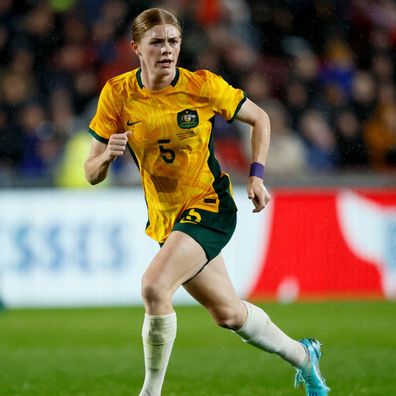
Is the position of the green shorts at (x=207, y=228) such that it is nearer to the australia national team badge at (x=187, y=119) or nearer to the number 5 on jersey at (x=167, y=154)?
the number 5 on jersey at (x=167, y=154)

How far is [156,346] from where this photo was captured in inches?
210

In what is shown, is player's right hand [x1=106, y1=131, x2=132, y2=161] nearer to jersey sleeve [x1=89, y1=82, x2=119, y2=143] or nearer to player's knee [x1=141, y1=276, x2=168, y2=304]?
jersey sleeve [x1=89, y1=82, x2=119, y2=143]

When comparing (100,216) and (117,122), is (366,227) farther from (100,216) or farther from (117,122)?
(117,122)

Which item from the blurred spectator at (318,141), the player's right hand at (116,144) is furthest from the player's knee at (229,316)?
the blurred spectator at (318,141)

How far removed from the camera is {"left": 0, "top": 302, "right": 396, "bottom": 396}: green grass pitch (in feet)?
21.7

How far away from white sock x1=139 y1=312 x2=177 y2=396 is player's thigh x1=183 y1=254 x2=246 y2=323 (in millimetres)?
293

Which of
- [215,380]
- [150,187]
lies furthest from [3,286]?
[150,187]

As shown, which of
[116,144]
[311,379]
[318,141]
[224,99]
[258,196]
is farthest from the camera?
[318,141]

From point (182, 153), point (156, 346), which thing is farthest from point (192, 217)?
point (156, 346)

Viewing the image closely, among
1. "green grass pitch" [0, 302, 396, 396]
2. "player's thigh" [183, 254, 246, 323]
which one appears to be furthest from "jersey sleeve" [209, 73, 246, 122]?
Answer: "green grass pitch" [0, 302, 396, 396]

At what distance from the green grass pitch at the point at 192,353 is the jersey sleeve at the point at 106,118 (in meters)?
1.60

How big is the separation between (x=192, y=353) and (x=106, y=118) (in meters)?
3.25

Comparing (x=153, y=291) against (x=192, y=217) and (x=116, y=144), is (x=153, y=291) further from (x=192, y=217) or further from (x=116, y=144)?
(x=116, y=144)

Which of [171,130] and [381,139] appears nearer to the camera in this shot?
[171,130]
